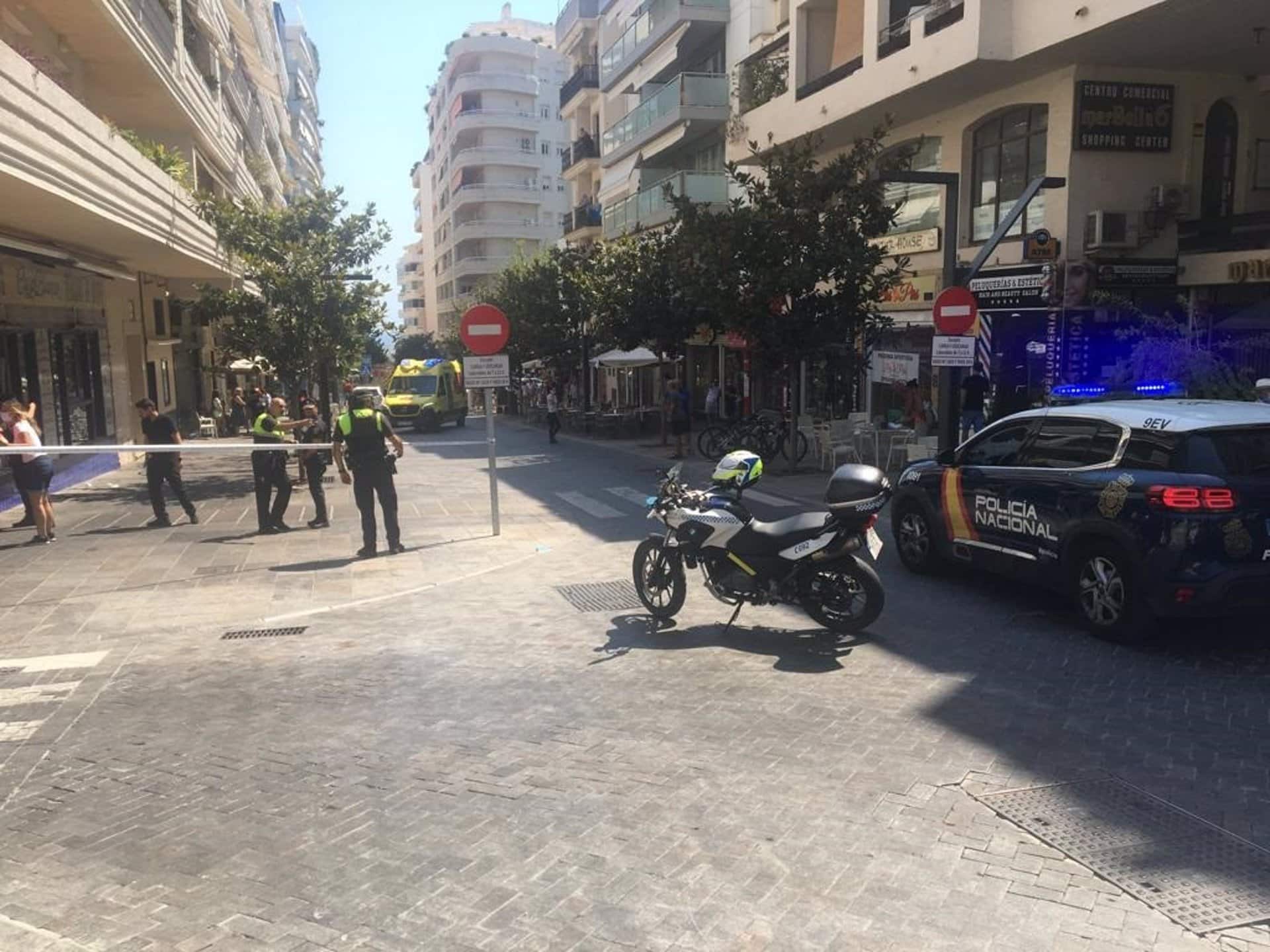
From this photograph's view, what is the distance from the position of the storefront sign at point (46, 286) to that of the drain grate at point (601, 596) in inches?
425

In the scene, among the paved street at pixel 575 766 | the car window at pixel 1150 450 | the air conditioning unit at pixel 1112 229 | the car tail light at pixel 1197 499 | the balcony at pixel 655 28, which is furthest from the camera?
the balcony at pixel 655 28

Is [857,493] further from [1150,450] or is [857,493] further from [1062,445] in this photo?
[1150,450]

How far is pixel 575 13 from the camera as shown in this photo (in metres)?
51.9

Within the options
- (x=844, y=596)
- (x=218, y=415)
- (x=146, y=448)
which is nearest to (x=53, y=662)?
(x=146, y=448)

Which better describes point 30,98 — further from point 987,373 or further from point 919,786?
point 987,373

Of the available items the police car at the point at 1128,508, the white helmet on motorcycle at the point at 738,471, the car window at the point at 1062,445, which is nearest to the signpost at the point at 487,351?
the white helmet on motorcycle at the point at 738,471

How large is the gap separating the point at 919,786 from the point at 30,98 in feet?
34.7

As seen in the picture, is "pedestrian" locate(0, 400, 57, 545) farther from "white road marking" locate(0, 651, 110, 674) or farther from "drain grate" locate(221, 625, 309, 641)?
"drain grate" locate(221, 625, 309, 641)

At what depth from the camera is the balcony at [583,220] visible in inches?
1818

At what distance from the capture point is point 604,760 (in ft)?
16.1

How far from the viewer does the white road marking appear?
6773mm

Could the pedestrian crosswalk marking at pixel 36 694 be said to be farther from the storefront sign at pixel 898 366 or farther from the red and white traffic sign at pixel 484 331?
the storefront sign at pixel 898 366

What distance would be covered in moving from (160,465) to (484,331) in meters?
4.64

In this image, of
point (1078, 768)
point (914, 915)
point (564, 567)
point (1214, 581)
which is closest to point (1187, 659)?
point (1214, 581)
